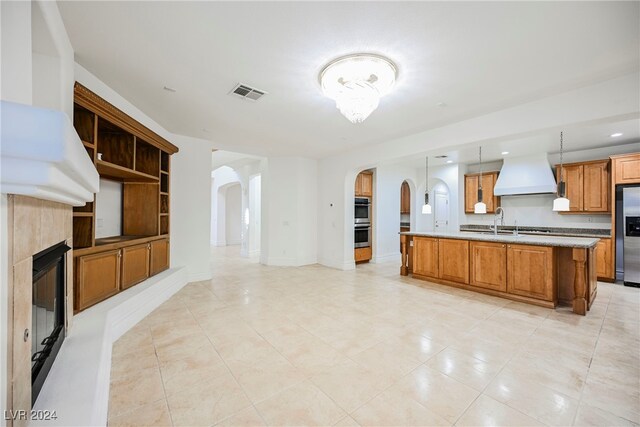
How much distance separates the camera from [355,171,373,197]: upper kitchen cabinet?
6.72 meters

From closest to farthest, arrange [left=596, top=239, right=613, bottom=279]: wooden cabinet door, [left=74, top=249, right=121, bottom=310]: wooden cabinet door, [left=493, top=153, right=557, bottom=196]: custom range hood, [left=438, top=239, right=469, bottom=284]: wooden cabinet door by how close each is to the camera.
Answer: [left=74, top=249, right=121, bottom=310]: wooden cabinet door, [left=438, top=239, right=469, bottom=284]: wooden cabinet door, [left=596, top=239, right=613, bottom=279]: wooden cabinet door, [left=493, top=153, right=557, bottom=196]: custom range hood

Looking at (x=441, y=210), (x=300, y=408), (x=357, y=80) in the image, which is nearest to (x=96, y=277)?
(x=300, y=408)

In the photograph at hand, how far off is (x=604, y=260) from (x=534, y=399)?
5238 mm

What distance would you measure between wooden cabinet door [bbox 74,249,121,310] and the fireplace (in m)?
0.56

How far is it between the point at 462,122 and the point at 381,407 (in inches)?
148

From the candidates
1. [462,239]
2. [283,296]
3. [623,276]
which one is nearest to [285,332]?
[283,296]

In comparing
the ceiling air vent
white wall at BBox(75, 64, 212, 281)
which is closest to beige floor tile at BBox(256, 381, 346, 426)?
the ceiling air vent

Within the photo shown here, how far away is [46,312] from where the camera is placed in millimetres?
1723

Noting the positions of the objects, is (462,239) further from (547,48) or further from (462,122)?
(547,48)

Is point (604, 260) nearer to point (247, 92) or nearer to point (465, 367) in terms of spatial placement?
point (465, 367)

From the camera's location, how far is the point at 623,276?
485cm

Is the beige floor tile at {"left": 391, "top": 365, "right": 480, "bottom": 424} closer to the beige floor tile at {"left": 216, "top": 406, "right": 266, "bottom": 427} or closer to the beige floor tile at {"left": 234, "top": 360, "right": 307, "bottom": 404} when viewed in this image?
the beige floor tile at {"left": 234, "top": 360, "right": 307, "bottom": 404}

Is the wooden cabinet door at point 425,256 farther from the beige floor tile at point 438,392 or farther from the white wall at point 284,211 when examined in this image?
the beige floor tile at point 438,392

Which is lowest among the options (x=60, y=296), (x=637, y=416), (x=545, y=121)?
(x=637, y=416)
